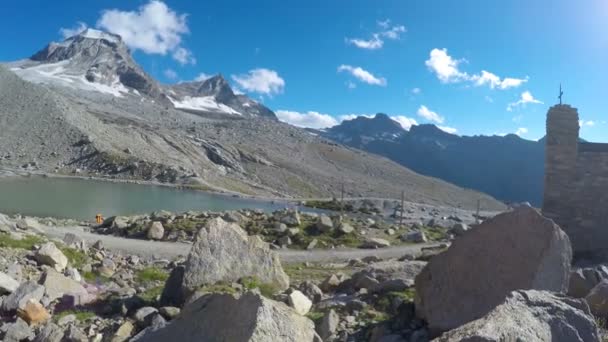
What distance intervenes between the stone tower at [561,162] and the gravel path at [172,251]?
9589 mm

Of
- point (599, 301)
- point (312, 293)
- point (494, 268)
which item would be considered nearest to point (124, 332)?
point (312, 293)

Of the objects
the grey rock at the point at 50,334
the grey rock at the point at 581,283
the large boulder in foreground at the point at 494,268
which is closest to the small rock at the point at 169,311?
the grey rock at the point at 50,334

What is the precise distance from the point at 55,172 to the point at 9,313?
9173 centimetres

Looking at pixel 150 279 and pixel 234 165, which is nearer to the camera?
pixel 150 279

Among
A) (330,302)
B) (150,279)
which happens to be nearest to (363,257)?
(150,279)

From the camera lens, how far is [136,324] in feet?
35.0

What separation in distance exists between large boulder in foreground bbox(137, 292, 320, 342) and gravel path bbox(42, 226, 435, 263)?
1717cm

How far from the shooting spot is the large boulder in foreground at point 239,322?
6680 mm

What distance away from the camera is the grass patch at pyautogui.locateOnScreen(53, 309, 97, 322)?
1110 centimetres

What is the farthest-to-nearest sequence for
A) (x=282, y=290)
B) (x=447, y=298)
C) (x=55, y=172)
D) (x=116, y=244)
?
(x=55, y=172) < (x=116, y=244) < (x=282, y=290) < (x=447, y=298)

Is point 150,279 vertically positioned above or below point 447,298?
below

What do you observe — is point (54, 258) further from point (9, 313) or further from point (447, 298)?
point (447, 298)

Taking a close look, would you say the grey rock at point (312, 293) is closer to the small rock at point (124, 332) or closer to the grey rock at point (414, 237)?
the small rock at point (124, 332)

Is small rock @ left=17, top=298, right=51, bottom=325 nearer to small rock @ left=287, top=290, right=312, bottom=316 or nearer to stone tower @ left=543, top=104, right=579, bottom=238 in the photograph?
small rock @ left=287, top=290, right=312, bottom=316
